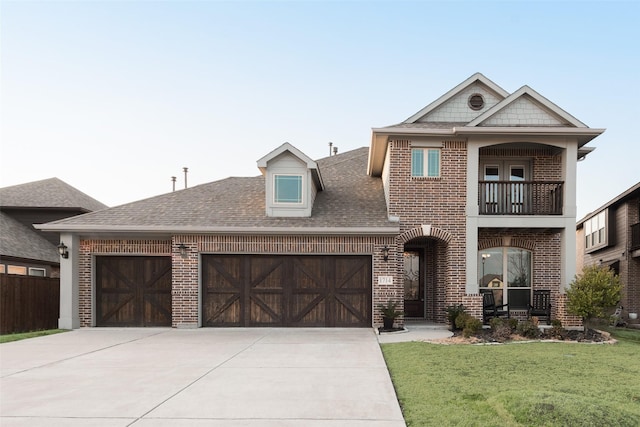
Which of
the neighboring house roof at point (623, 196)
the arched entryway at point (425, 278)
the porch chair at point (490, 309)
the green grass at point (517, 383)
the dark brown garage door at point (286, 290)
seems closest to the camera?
the green grass at point (517, 383)

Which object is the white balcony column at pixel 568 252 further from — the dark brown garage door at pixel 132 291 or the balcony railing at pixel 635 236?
the dark brown garage door at pixel 132 291

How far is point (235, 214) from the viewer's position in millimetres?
14766

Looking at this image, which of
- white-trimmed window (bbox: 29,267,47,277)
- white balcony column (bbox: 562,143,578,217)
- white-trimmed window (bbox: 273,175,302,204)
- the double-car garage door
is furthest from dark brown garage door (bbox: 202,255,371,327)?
white-trimmed window (bbox: 29,267,47,277)

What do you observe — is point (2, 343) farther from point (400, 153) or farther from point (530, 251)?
point (530, 251)

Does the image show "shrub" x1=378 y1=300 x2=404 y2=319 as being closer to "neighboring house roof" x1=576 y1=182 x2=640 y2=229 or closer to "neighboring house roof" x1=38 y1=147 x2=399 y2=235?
"neighboring house roof" x1=38 y1=147 x2=399 y2=235

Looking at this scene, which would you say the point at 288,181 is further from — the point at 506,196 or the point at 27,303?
the point at 27,303

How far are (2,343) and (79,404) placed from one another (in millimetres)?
7111

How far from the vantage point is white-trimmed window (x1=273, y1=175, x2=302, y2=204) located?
1482 centimetres

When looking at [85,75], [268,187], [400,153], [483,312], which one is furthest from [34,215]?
[483,312]

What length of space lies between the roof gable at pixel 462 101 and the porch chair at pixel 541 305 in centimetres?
590

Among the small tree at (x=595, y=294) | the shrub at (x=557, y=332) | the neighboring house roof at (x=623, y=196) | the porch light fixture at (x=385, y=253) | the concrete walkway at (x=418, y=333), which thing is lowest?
the concrete walkway at (x=418, y=333)

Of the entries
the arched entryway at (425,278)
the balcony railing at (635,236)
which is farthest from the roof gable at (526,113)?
the balcony railing at (635,236)

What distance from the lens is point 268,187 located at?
14.9 meters

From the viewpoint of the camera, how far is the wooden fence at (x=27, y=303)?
1423 centimetres
